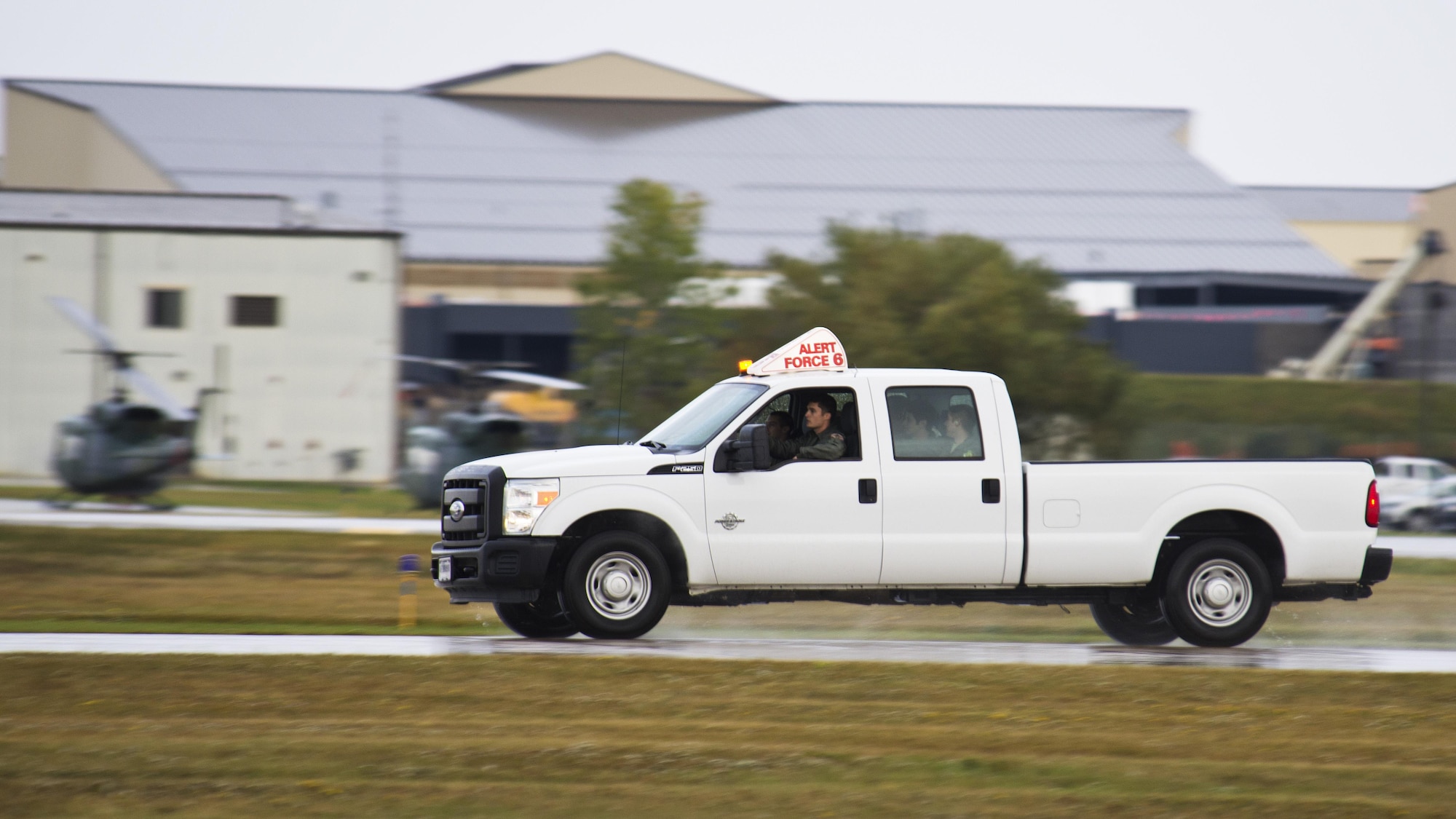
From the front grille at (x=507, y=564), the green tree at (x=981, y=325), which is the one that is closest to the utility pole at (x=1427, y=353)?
the green tree at (x=981, y=325)

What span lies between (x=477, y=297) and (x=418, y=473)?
1209 inches

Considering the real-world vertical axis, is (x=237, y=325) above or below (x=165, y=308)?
below

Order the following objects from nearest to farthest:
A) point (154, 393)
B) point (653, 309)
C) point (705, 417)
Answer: point (705, 417) → point (154, 393) → point (653, 309)

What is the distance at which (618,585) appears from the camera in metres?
10.8

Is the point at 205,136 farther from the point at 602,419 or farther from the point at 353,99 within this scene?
the point at 602,419

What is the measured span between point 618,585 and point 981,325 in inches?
1017

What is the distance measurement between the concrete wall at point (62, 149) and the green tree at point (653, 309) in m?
26.6

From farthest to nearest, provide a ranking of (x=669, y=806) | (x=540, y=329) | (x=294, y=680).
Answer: (x=540, y=329), (x=294, y=680), (x=669, y=806)

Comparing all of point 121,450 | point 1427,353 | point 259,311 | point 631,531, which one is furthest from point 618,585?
point 1427,353

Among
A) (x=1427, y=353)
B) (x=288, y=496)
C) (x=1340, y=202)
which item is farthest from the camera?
(x=1340, y=202)

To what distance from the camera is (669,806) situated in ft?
21.9

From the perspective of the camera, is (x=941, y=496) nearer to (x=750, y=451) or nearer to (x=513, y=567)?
(x=750, y=451)

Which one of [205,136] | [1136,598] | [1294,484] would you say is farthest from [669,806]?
[205,136]

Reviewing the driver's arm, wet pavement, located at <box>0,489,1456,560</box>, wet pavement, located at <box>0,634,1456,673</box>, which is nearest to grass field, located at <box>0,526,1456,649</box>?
wet pavement, located at <box>0,489,1456,560</box>
